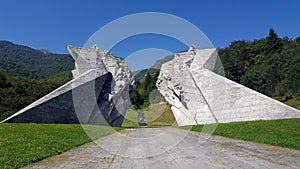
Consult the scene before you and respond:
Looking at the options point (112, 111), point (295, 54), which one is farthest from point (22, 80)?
point (295, 54)

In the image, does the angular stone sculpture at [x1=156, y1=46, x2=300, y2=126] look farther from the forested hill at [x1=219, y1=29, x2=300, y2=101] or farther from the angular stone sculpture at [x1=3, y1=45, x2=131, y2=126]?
the forested hill at [x1=219, y1=29, x2=300, y2=101]

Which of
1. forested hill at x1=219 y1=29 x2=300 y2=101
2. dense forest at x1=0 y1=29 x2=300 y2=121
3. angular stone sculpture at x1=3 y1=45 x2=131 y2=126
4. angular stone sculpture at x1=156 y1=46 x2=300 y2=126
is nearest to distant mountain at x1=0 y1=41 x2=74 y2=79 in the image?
dense forest at x1=0 y1=29 x2=300 y2=121

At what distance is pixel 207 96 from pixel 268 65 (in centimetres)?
3198

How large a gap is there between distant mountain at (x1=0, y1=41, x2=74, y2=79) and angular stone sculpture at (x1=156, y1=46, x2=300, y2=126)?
4953 cm

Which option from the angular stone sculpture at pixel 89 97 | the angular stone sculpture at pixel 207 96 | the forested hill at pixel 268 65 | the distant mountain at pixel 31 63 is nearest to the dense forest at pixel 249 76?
the forested hill at pixel 268 65

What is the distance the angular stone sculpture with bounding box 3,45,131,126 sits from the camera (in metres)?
14.1

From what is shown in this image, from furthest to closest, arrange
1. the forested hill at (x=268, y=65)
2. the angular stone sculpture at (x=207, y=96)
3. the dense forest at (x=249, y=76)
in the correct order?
the forested hill at (x=268, y=65) < the dense forest at (x=249, y=76) < the angular stone sculpture at (x=207, y=96)

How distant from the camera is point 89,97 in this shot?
17500mm

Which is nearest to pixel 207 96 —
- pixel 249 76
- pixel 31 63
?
pixel 249 76

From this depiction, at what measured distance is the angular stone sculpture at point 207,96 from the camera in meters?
15.3

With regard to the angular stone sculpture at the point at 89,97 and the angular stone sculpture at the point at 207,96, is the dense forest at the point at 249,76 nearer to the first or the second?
the angular stone sculpture at the point at 207,96

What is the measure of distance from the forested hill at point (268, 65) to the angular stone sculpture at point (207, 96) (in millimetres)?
19251

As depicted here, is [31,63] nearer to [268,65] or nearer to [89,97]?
[268,65]

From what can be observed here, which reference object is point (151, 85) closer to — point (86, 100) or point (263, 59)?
point (263, 59)
